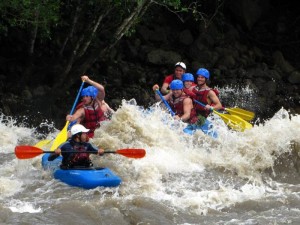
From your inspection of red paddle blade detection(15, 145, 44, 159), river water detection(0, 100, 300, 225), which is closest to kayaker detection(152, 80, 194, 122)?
river water detection(0, 100, 300, 225)

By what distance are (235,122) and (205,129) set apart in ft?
2.54

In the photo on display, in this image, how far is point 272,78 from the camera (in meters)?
17.1

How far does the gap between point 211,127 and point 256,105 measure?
5.46 metres

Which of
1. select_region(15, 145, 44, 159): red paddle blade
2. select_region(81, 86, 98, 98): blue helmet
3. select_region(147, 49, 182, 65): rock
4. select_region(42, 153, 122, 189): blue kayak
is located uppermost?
select_region(147, 49, 182, 65): rock

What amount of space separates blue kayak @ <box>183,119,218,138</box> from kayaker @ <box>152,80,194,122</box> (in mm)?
254

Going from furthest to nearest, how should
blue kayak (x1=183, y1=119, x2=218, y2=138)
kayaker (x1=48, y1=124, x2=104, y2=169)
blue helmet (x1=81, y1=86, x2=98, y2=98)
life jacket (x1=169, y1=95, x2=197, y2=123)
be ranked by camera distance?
life jacket (x1=169, y1=95, x2=197, y2=123), blue kayak (x1=183, y1=119, x2=218, y2=138), blue helmet (x1=81, y1=86, x2=98, y2=98), kayaker (x1=48, y1=124, x2=104, y2=169)

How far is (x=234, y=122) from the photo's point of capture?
11.3 metres

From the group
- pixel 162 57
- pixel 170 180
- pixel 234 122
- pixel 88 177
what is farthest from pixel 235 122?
pixel 162 57

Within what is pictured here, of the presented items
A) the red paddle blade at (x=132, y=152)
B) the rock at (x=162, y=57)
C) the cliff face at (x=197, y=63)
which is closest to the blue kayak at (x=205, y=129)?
the red paddle blade at (x=132, y=152)

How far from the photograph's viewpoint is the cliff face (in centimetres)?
1393

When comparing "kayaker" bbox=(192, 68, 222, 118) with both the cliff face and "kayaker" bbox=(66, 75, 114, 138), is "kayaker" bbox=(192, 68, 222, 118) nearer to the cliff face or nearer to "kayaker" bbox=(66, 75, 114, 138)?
"kayaker" bbox=(66, 75, 114, 138)

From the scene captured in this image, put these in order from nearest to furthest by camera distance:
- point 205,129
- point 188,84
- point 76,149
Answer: point 76,149, point 205,129, point 188,84

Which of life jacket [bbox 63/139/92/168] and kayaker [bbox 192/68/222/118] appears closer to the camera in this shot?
life jacket [bbox 63/139/92/168]

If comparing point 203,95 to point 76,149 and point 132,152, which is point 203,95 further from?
point 76,149
